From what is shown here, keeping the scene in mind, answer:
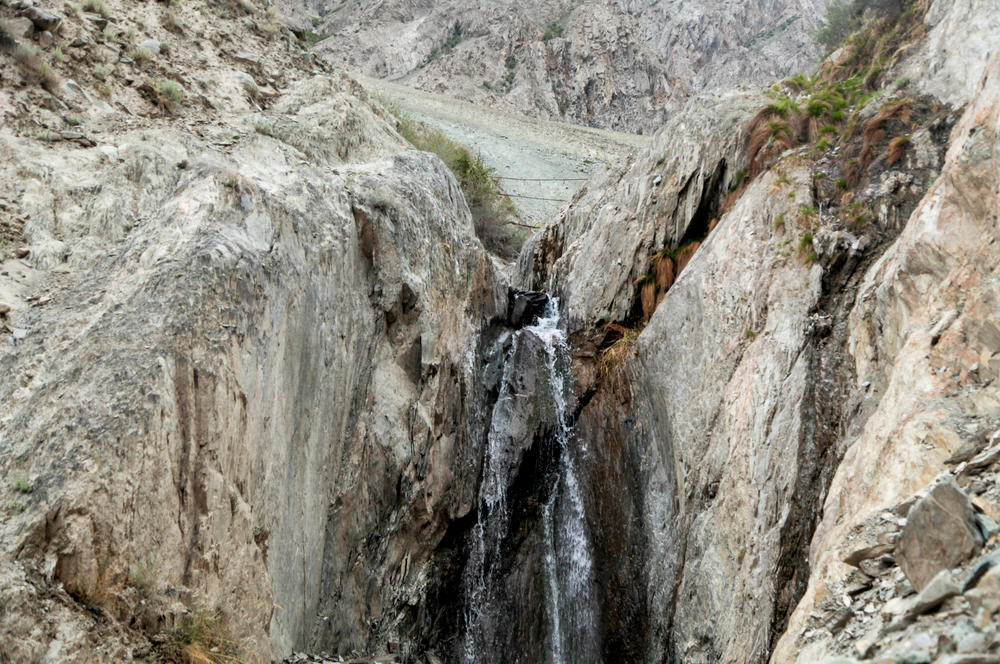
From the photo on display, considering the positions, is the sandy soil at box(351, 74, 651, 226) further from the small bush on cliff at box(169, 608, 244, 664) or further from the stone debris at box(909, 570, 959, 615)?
the stone debris at box(909, 570, 959, 615)

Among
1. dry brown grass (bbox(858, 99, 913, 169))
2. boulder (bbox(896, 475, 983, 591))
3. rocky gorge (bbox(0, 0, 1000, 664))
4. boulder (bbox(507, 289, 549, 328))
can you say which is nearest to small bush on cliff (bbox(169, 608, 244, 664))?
rocky gorge (bbox(0, 0, 1000, 664))

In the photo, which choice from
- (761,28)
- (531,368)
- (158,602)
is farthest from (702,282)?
(761,28)

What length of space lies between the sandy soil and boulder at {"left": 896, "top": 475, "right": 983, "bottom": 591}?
27.5 m

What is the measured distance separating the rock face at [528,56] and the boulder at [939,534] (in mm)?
54105

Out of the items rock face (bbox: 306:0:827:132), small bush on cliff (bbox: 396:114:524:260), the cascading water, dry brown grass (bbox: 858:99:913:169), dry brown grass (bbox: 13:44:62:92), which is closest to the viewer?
dry brown grass (bbox: 13:44:62:92)

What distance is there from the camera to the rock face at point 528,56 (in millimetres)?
57875

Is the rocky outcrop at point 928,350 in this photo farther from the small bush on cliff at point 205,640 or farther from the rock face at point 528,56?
the rock face at point 528,56

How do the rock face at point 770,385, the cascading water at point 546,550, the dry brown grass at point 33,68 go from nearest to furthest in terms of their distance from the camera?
the rock face at point 770,385
the dry brown grass at point 33,68
the cascading water at point 546,550

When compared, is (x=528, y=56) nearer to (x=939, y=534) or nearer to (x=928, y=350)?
(x=928, y=350)

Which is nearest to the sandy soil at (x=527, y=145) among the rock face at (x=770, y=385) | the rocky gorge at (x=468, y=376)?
the rock face at (x=770, y=385)

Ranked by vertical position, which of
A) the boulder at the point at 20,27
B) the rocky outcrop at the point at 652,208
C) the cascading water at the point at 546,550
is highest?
the boulder at the point at 20,27

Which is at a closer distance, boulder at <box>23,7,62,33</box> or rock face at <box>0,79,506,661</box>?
rock face at <box>0,79,506,661</box>

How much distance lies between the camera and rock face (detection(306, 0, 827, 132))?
5788cm

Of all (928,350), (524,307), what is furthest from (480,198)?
(928,350)
